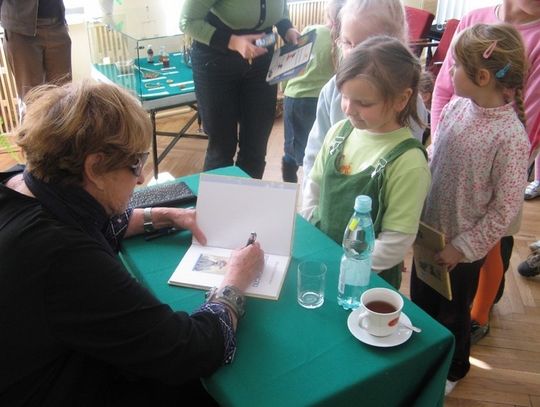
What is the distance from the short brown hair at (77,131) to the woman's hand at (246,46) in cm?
117

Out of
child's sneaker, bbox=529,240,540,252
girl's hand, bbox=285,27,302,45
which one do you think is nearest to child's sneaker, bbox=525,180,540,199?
child's sneaker, bbox=529,240,540,252

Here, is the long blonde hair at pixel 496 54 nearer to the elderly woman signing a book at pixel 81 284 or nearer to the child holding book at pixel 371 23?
the child holding book at pixel 371 23

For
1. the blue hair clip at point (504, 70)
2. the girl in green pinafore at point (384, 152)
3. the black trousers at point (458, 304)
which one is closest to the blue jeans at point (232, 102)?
the girl in green pinafore at point (384, 152)

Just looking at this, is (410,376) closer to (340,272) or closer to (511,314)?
(340,272)

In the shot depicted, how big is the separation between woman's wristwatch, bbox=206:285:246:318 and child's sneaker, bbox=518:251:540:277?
1.90m

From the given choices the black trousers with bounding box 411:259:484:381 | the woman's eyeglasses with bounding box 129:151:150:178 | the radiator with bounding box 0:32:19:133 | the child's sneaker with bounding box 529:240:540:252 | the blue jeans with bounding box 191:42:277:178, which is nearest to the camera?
the woman's eyeglasses with bounding box 129:151:150:178

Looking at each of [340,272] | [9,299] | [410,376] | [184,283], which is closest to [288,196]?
[340,272]

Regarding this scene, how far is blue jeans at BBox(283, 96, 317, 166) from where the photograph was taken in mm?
2504

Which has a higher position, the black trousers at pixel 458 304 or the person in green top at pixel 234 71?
the person in green top at pixel 234 71

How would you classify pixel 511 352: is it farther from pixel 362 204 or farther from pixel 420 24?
pixel 420 24

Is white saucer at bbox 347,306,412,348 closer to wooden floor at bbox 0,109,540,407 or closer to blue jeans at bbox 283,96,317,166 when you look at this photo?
wooden floor at bbox 0,109,540,407

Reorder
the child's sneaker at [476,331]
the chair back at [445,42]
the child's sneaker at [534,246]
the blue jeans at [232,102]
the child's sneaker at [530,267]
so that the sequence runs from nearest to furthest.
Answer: the child's sneaker at [476,331] → the blue jeans at [232,102] → the child's sneaker at [530,267] → the child's sneaker at [534,246] → the chair back at [445,42]

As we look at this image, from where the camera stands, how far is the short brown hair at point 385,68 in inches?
55.7

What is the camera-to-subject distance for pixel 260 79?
2434 mm
